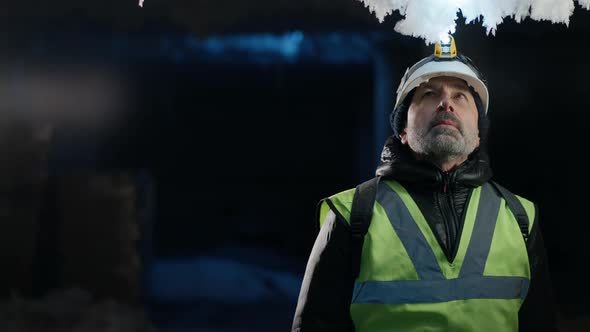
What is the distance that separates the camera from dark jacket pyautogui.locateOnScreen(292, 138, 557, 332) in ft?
3.93

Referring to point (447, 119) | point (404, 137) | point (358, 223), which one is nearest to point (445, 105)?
point (447, 119)

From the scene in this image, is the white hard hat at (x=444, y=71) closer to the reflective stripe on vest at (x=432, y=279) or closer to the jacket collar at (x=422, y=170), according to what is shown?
the jacket collar at (x=422, y=170)

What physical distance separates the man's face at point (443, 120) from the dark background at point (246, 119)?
1018mm

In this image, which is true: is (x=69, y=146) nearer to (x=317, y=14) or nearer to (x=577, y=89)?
(x=317, y=14)

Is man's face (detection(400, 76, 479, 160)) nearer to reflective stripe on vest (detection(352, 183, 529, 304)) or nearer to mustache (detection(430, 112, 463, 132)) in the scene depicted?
mustache (detection(430, 112, 463, 132))

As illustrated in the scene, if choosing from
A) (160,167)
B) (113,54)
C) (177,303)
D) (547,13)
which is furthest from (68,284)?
(547,13)

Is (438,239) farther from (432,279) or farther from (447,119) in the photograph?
(447,119)

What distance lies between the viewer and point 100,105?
2.42m

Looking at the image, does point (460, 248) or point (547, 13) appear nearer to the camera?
point (460, 248)

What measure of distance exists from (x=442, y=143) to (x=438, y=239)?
0.72ft

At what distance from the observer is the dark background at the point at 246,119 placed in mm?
2393

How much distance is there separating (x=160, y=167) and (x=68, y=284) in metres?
0.63

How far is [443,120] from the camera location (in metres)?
1.29

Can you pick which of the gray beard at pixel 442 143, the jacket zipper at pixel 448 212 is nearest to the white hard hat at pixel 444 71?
the gray beard at pixel 442 143
